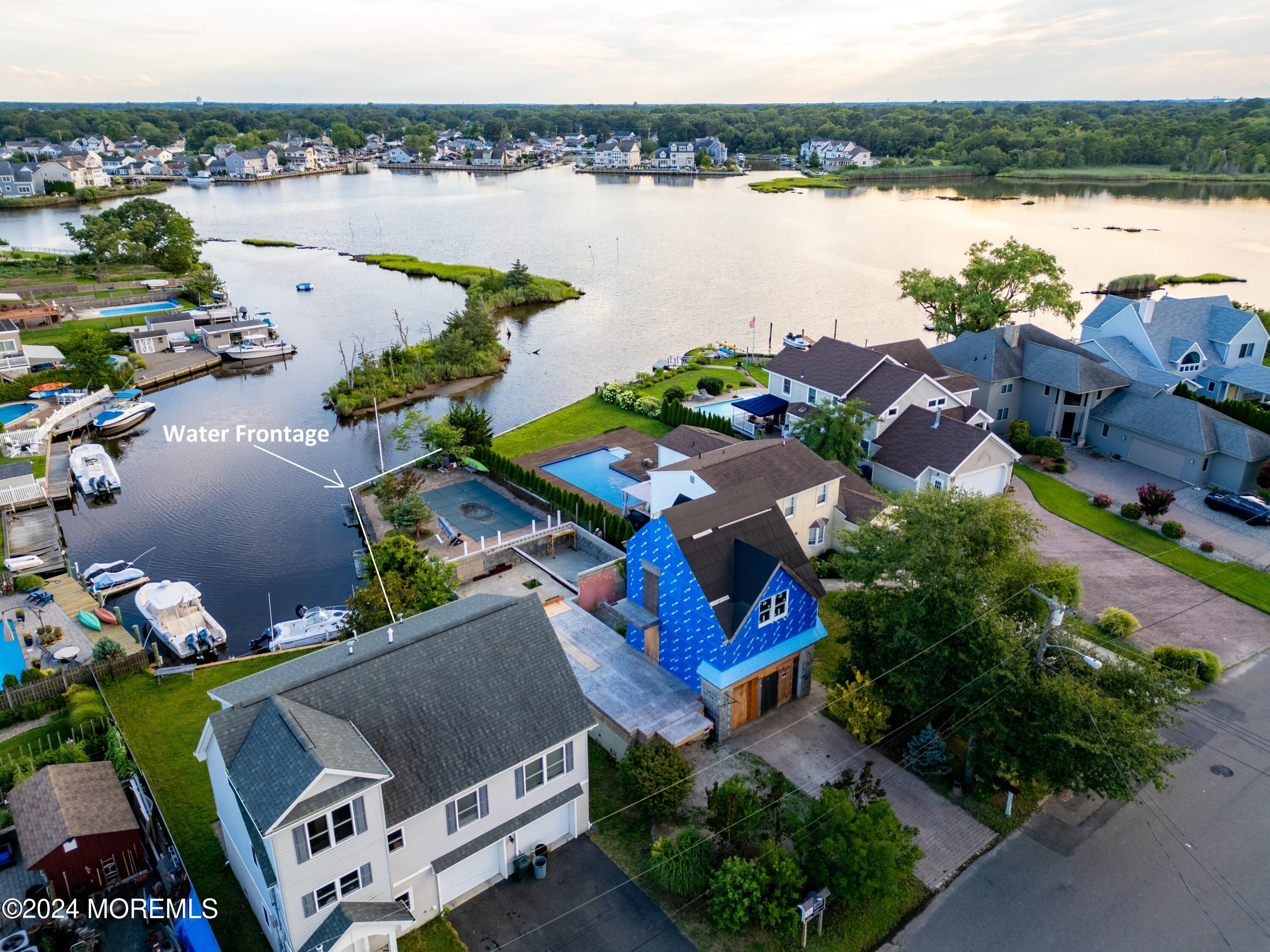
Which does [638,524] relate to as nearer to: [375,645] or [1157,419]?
[375,645]

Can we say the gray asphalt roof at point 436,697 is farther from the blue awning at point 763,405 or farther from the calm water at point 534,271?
the blue awning at point 763,405

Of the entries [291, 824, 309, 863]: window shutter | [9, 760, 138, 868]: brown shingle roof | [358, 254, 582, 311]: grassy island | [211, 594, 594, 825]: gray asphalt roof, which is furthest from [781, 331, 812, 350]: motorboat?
[291, 824, 309, 863]: window shutter

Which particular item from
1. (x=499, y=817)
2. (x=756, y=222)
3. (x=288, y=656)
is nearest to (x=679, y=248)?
(x=756, y=222)

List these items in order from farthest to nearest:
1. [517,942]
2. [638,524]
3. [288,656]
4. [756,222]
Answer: [756,222], [638,524], [288,656], [517,942]

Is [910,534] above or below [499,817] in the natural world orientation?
above

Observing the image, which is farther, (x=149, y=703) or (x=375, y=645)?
(x=149, y=703)

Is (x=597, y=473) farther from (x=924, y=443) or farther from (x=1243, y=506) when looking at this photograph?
(x=1243, y=506)

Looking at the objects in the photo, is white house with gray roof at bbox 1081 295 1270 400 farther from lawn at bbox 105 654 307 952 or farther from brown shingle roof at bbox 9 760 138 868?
brown shingle roof at bbox 9 760 138 868
